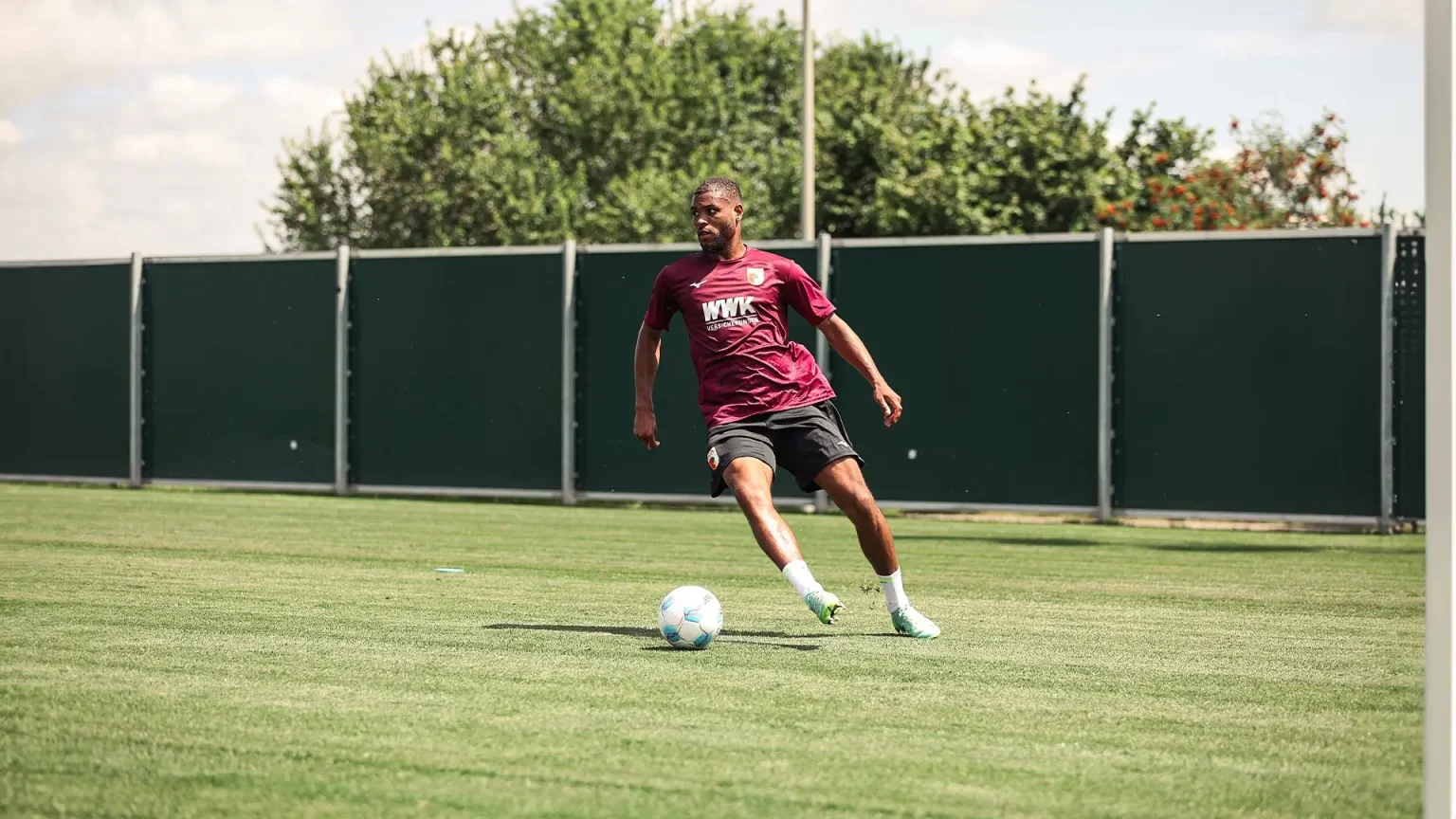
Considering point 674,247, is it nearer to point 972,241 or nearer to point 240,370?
point 972,241

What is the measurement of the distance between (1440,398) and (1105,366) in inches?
522

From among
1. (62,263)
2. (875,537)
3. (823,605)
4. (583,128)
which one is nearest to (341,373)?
(62,263)

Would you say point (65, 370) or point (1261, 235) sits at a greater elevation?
point (1261, 235)

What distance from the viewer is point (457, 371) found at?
19688 mm

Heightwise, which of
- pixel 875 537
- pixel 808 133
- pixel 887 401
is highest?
pixel 808 133

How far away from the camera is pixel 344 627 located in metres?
7.90

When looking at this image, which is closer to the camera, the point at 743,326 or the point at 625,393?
the point at 743,326

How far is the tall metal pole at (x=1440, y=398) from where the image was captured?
153 inches

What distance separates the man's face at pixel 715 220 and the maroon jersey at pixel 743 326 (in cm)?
12

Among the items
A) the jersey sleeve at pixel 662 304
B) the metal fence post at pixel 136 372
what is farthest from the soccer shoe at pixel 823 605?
the metal fence post at pixel 136 372

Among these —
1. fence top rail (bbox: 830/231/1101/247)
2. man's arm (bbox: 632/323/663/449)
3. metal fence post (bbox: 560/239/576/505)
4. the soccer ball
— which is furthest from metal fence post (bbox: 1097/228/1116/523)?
the soccer ball

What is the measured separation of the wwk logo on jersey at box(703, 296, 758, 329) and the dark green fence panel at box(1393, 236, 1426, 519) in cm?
1000

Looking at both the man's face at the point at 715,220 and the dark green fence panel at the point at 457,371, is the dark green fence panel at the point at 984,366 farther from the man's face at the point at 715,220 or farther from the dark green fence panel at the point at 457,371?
the man's face at the point at 715,220

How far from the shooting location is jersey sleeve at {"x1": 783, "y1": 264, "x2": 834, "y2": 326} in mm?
8256
